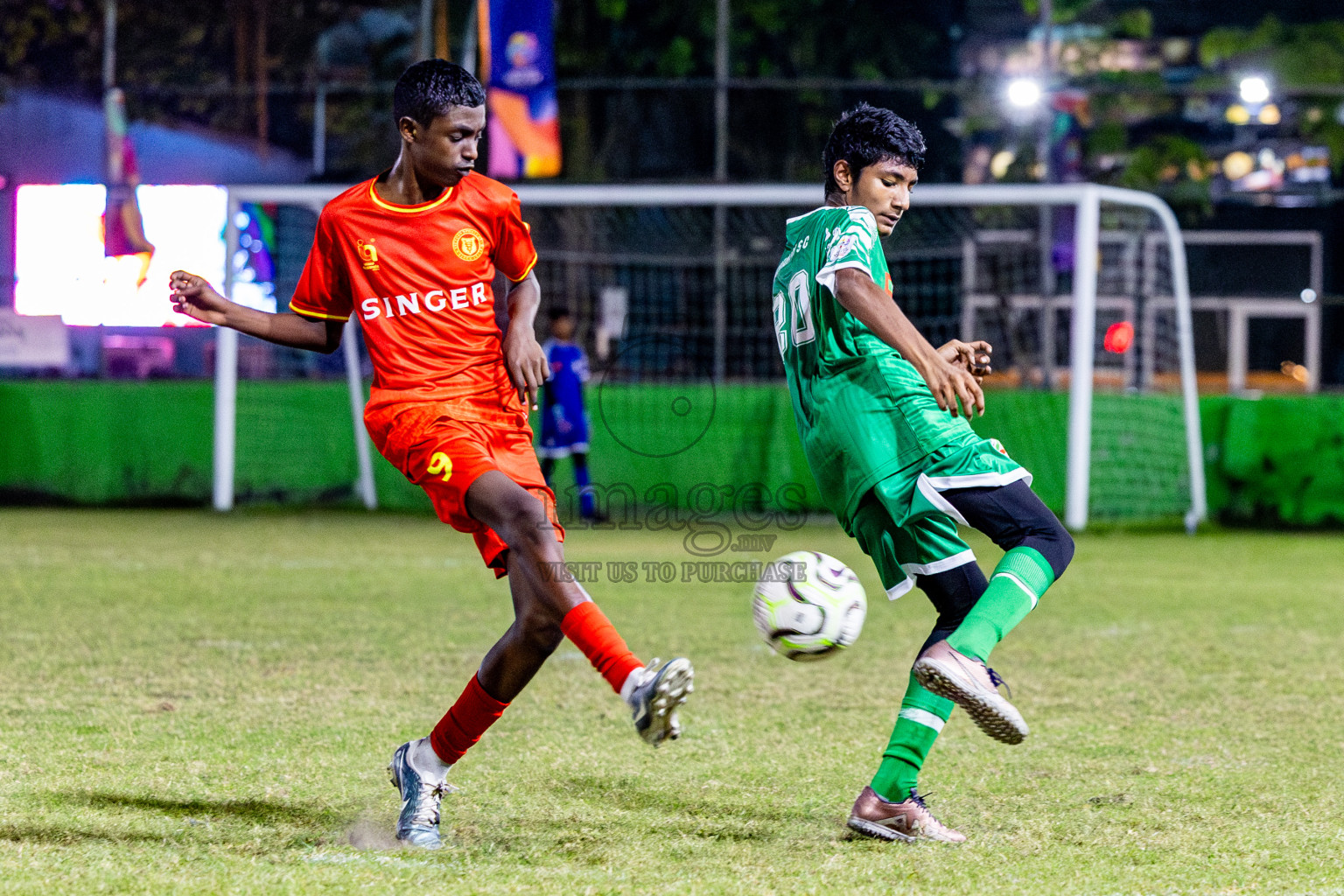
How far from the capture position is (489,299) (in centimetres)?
401

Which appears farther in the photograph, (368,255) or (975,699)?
(368,255)

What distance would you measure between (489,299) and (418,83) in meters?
0.59

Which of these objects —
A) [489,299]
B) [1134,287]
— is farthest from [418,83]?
[1134,287]

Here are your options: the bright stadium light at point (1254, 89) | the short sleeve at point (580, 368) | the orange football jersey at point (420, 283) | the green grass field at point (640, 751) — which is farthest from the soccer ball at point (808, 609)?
the bright stadium light at point (1254, 89)

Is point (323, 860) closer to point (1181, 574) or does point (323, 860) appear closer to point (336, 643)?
point (336, 643)

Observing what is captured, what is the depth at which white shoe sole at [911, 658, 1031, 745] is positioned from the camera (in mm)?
3307

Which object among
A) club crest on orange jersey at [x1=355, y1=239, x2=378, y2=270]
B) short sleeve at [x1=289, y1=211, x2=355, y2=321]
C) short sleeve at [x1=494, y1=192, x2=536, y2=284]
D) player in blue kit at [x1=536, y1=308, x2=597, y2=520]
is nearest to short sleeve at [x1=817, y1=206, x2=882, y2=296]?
short sleeve at [x1=494, y1=192, x2=536, y2=284]

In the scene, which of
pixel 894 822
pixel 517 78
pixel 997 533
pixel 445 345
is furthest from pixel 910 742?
A: pixel 517 78

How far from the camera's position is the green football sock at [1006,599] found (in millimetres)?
3480

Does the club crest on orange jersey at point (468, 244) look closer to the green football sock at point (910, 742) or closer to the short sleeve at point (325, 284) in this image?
the short sleeve at point (325, 284)

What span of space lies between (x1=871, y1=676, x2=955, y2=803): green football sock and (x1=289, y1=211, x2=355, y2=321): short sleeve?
1798 millimetres

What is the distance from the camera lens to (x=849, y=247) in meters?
3.59

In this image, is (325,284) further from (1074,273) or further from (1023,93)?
(1023,93)

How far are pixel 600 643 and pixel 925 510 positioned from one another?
847mm
